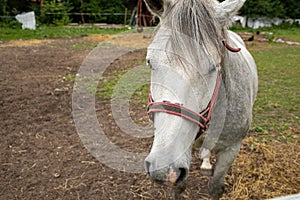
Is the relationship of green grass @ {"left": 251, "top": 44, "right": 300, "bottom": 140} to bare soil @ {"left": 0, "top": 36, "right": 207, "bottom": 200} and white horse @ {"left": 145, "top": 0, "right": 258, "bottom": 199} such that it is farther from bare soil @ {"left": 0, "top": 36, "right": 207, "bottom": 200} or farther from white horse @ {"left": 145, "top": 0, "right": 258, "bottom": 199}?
white horse @ {"left": 145, "top": 0, "right": 258, "bottom": 199}

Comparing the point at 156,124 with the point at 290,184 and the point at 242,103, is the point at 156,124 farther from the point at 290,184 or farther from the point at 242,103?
the point at 290,184

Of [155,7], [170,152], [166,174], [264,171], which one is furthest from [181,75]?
[264,171]

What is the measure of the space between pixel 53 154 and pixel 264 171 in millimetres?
2674

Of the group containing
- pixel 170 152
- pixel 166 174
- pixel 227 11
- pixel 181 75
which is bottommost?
pixel 166 174

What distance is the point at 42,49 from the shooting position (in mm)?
10922

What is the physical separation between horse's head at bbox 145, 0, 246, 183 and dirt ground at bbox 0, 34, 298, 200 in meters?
1.74

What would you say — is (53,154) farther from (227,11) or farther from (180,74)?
(227,11)

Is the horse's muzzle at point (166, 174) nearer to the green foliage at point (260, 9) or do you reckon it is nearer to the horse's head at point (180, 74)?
the horse's head at point (180, 74)

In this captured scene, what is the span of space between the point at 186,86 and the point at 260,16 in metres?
26.3

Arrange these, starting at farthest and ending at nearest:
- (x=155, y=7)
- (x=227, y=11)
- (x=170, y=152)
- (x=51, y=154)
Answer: (x=51, y=154) → (x=155, y=7) → (x=227, y=11) → (x=170, y=152)

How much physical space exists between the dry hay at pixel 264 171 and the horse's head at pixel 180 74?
1.84m

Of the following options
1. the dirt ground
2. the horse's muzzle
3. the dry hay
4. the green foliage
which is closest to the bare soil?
the dirt ground

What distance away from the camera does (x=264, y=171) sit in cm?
343

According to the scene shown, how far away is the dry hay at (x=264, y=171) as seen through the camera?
3072mm
